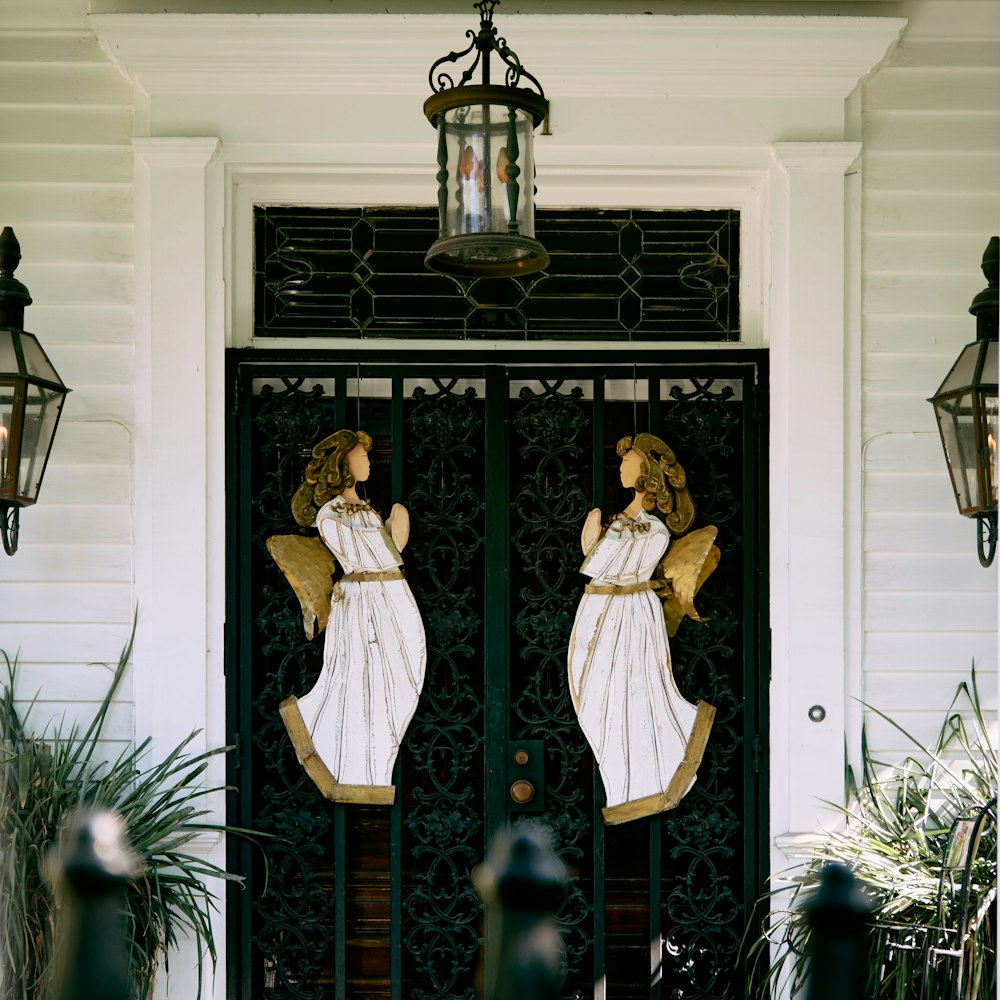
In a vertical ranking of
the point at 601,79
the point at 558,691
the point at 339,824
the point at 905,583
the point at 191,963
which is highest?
the point at 601,79

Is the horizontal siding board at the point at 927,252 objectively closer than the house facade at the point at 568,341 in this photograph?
No

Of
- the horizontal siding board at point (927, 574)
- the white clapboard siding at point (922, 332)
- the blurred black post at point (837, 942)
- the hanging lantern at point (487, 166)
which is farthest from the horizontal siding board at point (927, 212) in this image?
the blurred black post at point (837, 942)

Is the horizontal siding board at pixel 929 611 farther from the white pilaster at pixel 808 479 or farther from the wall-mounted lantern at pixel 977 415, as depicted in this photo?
the wall-mounted lantern at pixel 977 415

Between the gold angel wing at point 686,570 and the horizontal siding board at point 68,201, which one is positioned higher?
the horizontal siding board at point 68,201

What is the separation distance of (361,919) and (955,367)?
261cm

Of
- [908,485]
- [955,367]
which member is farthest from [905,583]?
[955,367]

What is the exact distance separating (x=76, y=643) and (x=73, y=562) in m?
0.27

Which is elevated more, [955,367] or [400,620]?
[955,367]

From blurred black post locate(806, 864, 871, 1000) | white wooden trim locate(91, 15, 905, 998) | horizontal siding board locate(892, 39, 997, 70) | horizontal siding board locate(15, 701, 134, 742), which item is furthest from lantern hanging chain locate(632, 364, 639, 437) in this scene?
blurred black post locate(806, 864, 871, 1000)

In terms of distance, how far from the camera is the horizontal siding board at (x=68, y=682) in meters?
4.21

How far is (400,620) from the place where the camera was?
14.0ft

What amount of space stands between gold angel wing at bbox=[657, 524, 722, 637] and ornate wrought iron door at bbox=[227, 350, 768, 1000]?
2.8 inches

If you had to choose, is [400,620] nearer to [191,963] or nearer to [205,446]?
[205,446]

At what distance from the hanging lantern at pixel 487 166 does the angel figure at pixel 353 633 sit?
4.27ft
